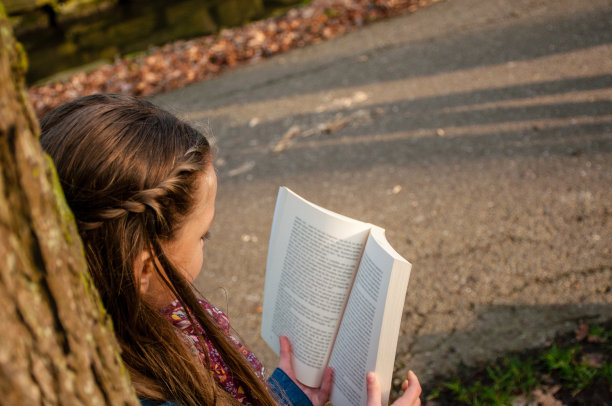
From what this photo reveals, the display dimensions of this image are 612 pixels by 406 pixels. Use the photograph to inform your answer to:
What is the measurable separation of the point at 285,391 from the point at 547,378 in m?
0.95

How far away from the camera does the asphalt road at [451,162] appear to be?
213 cm

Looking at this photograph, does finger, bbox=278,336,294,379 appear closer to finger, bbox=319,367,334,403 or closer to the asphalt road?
finger, bbox=319,367,334,403

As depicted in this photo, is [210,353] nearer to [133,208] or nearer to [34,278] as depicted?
[133,208]

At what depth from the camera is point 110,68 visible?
6.46 m

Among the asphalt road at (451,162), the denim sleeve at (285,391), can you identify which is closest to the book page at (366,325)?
the denim sleeve at (285,391)

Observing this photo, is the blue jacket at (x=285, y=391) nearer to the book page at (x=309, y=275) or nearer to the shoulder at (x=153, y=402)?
the book page at (x=309, y=275)

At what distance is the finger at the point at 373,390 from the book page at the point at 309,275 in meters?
0.18

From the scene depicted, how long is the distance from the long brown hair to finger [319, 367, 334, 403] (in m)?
0.32

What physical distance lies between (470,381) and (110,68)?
5.97 metres

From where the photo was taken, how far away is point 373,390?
115 cm

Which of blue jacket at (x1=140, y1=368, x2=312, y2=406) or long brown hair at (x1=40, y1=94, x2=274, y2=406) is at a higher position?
long brown hair at (x1=40, y1=94, x2=274, y2=406)

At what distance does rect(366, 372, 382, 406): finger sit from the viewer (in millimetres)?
1146

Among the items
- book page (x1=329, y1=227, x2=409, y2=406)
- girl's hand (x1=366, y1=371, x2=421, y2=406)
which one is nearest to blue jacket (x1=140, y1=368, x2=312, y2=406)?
book page (x1=329, y1=227, x2=409, y2=406)

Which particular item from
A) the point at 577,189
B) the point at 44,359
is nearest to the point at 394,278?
the point at 44,359
